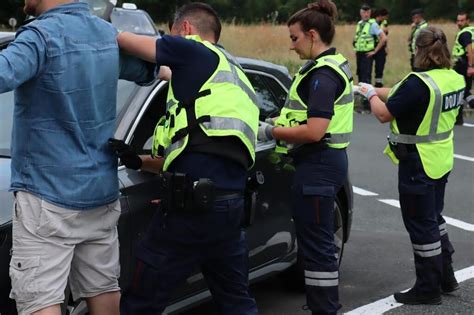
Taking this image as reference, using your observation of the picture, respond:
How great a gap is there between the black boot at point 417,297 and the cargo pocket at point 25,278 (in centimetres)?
282

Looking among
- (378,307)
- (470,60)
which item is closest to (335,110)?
(378,307)

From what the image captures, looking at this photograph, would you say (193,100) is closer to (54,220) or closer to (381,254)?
(54,220)

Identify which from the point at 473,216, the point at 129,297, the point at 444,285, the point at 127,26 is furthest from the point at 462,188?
the point at 129,297

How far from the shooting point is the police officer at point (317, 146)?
3.94 meters

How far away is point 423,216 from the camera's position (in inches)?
186

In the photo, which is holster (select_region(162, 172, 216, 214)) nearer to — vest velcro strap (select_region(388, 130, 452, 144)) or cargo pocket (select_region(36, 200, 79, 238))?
cargo pocket (select_region(36, 200, 79, 238))

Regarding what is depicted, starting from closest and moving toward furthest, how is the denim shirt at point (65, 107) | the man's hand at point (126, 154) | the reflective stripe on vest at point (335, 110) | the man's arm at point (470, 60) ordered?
the denim shirt at point (65, 107) < the man's hand at point (126, 154) < the reflective stripe on vest at point (335, 110) < the man's arm at point (470, 60)

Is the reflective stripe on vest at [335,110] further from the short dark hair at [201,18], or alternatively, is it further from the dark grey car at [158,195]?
the short dark hair at [201,18]

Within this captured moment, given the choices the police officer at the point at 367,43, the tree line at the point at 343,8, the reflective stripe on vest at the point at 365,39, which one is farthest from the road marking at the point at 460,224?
the tree line at the point at 343,8

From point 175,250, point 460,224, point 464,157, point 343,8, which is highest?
point 175,250

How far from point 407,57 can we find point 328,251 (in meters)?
20.0

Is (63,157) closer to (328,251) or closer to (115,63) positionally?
(115,63)

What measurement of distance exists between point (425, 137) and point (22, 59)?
2.84 m

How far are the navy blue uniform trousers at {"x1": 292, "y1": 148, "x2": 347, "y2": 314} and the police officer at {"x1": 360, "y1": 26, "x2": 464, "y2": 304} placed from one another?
756 millimetres
